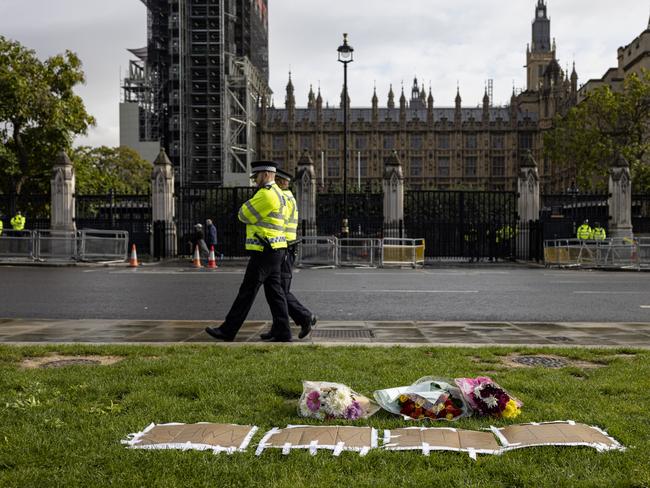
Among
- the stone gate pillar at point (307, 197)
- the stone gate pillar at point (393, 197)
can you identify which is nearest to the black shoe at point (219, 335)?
the stone gate pillar at point (307, 197)

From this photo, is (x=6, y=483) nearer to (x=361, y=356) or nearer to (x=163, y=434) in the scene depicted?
(x=163, y=434)

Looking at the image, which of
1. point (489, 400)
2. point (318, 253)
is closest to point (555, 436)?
point (489, 400)

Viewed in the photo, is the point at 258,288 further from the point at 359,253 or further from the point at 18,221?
the point at 18,221

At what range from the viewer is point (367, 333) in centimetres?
758

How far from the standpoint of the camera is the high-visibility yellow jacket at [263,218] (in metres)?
6.90

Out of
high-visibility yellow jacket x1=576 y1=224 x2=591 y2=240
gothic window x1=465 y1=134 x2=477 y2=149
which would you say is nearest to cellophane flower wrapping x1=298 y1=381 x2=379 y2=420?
high-visibility yellow jacket x1=576 y1=224 x2=591 y2=240

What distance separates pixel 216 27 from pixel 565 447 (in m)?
55.5

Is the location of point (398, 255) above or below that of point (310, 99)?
below

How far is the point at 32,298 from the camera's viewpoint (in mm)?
11641

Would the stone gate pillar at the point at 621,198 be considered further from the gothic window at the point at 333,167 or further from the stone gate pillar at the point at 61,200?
the gothic window at the point at 333,167

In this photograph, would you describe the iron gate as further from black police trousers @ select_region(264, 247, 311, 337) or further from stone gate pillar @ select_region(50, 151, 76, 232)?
black police trousers @ select_region(264, 247, 311, 337)

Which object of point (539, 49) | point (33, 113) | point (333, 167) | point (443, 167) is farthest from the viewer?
point (539, 49)

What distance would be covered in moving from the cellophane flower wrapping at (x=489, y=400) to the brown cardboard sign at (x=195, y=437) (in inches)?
50.3

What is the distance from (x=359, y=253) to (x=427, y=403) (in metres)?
18.2
